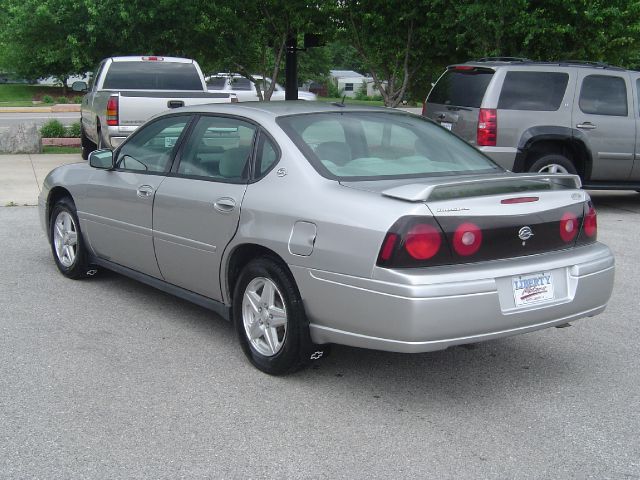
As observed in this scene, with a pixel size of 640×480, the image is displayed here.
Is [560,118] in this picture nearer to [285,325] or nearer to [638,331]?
[638,331]

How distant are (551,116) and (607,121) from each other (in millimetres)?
783

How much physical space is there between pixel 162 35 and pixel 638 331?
45.7ft

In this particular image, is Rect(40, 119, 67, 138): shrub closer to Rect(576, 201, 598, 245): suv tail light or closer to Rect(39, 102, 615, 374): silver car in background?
Rect(39, 102, 615, 374): silver car in background

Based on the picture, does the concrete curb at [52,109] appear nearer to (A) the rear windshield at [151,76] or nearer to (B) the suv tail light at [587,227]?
(A) the rear windshield at [151,76]

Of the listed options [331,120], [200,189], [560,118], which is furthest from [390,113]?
[560,118]

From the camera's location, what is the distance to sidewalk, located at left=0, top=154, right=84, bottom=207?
11.0 metres

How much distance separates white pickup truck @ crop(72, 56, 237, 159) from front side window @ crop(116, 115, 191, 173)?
18.5ft

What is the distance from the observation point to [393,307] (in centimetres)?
400

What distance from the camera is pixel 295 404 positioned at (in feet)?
14.2

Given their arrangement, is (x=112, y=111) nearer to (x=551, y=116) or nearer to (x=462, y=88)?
(x=462, y=88)

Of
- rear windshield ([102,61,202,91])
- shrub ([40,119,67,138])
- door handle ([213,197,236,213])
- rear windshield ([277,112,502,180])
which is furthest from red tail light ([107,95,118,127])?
door handle ([213,197,236,213])

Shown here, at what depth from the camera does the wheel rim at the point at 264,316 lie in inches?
182

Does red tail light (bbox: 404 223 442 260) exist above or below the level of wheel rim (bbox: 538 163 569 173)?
above

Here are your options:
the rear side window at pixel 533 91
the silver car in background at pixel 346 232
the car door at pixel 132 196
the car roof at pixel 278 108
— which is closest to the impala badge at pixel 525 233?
the silver car in background at pixel 346 232
